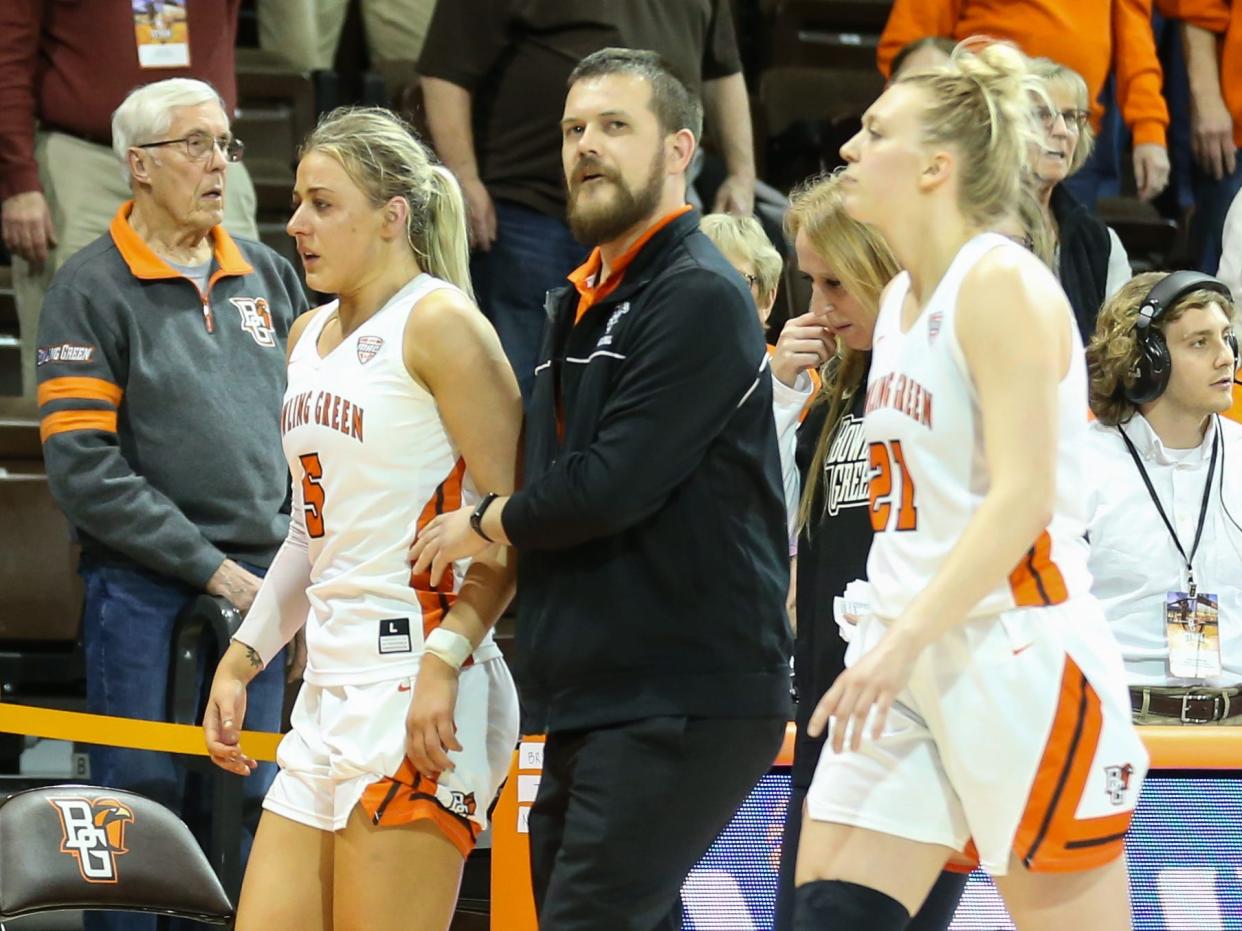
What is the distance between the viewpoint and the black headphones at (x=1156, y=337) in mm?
4387

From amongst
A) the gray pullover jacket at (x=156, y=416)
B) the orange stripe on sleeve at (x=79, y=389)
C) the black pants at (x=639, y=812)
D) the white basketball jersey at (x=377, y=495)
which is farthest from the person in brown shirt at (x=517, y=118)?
the black pants at (x=639, y=812)

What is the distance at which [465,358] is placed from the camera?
10.1 ft

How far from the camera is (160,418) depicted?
4.47 m

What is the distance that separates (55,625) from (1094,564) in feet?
9.33

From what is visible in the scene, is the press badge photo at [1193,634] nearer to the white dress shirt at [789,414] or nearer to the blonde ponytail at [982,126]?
the white dress shirt at [789,414]

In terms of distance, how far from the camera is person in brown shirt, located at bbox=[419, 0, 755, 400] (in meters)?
5.43

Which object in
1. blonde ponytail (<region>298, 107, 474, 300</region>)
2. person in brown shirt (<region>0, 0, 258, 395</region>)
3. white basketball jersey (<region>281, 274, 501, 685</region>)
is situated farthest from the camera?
person in brown shirt (<region>0, 0, 258, 395</region>)

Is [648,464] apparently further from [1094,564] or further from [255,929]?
[1094,564]

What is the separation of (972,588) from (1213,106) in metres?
4.72

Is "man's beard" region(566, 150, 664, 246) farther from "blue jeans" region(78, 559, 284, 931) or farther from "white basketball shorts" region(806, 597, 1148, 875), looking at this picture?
"blue jeans" region(78, 559, 284, 931)

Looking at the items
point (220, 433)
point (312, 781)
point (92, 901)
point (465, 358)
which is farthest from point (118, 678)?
point (465, 358)

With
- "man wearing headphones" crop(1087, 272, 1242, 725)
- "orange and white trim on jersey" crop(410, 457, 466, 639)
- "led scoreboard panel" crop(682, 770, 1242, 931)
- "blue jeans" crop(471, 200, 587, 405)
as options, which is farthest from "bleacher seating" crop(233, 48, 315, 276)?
"orange and white trim on jersey" crop(410, 457, 466, 639)

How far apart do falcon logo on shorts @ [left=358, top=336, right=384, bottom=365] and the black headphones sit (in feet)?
6.65

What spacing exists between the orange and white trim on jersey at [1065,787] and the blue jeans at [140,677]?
2.31 meters
